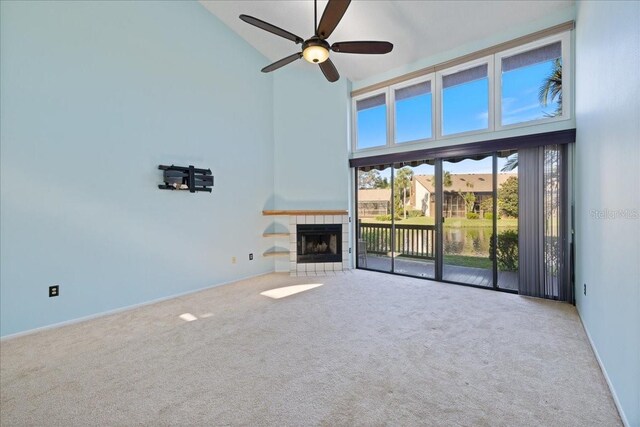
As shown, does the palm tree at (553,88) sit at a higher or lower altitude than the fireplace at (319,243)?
higher

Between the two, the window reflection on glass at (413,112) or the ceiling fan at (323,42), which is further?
the window reflection on glass at (413,112)

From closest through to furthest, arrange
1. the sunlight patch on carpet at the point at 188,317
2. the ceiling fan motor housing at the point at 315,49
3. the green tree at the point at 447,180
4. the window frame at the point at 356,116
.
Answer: the ceiling fan motor housing at the point at 315,49
the sunlight patch on carpet at the point at 188,317
the green tree at the point at 447,180
the window frame at the point at 356,116

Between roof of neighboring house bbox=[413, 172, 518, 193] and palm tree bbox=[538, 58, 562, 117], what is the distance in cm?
95

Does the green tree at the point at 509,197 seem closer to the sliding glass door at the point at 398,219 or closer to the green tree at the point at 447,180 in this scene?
the green tree at the point at 447,180

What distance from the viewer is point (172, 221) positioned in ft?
12.9

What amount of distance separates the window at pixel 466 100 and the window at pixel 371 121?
3.47ft

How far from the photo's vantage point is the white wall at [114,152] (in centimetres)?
277

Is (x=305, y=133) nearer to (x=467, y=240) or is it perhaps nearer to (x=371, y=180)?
(x=371, y=180)

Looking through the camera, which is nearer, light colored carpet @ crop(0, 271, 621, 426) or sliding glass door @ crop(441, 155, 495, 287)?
light colored carpet @ crop(0, 271, 621, 426)

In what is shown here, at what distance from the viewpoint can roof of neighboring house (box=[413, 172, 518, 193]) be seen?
4051 millimetres

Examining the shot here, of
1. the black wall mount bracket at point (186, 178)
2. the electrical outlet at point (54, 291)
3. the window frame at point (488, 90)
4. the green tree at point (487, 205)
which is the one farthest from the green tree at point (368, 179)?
the electrical outlet at point (54, 291)

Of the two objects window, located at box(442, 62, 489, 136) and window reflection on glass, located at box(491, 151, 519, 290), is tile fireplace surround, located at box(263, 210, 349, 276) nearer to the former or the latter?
window, located at box(442, 62, 489, 136)

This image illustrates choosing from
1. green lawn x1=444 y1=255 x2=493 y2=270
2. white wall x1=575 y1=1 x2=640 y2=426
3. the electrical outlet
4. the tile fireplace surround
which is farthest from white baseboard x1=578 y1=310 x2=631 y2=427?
the electrical outlet

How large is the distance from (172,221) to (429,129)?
417cm
